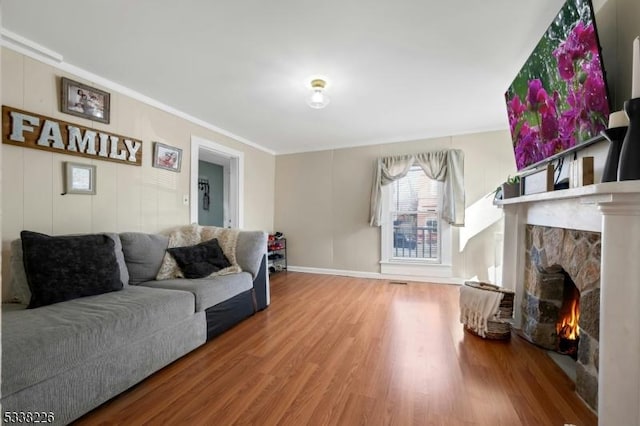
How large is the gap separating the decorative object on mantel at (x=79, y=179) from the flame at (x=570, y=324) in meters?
4.06

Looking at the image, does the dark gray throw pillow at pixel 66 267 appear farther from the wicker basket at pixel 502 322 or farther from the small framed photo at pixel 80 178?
the wicker basket at pixel 502 322

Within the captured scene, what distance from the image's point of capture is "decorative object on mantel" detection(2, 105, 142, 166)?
2189mm

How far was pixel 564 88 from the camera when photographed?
1903 mm

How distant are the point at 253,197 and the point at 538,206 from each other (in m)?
3.71

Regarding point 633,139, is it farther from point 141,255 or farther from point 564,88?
point 141,255

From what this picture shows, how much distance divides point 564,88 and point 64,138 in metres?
3.68

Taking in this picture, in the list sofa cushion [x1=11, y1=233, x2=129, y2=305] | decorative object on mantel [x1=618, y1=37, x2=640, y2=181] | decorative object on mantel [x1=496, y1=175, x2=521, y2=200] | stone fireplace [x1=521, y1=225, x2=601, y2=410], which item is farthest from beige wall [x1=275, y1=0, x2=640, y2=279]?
sofa cushion [x1=11, y1=233, x2=129, y2=305]

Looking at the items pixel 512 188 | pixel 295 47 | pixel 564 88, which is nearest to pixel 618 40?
pixel 564 88

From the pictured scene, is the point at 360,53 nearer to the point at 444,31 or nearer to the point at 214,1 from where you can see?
the point at 444,31

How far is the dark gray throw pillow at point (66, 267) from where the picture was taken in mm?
1950

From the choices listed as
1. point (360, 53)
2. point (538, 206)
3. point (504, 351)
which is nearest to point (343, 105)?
point (360, 53)

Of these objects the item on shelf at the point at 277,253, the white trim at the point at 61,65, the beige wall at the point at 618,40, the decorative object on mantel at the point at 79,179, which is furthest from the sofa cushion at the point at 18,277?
the beige wall at the point at 618,40

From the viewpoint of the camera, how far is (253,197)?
4828 millimetres

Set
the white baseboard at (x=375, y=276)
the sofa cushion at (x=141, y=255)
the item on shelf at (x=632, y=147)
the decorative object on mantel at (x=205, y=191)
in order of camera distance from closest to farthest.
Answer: the item on shelf at (x=632, y=147), the sofa cushion at (x=141, y=255), the white baseboard at (x=375, y=276), the decorative object on mantel at (x=205, y=191)
